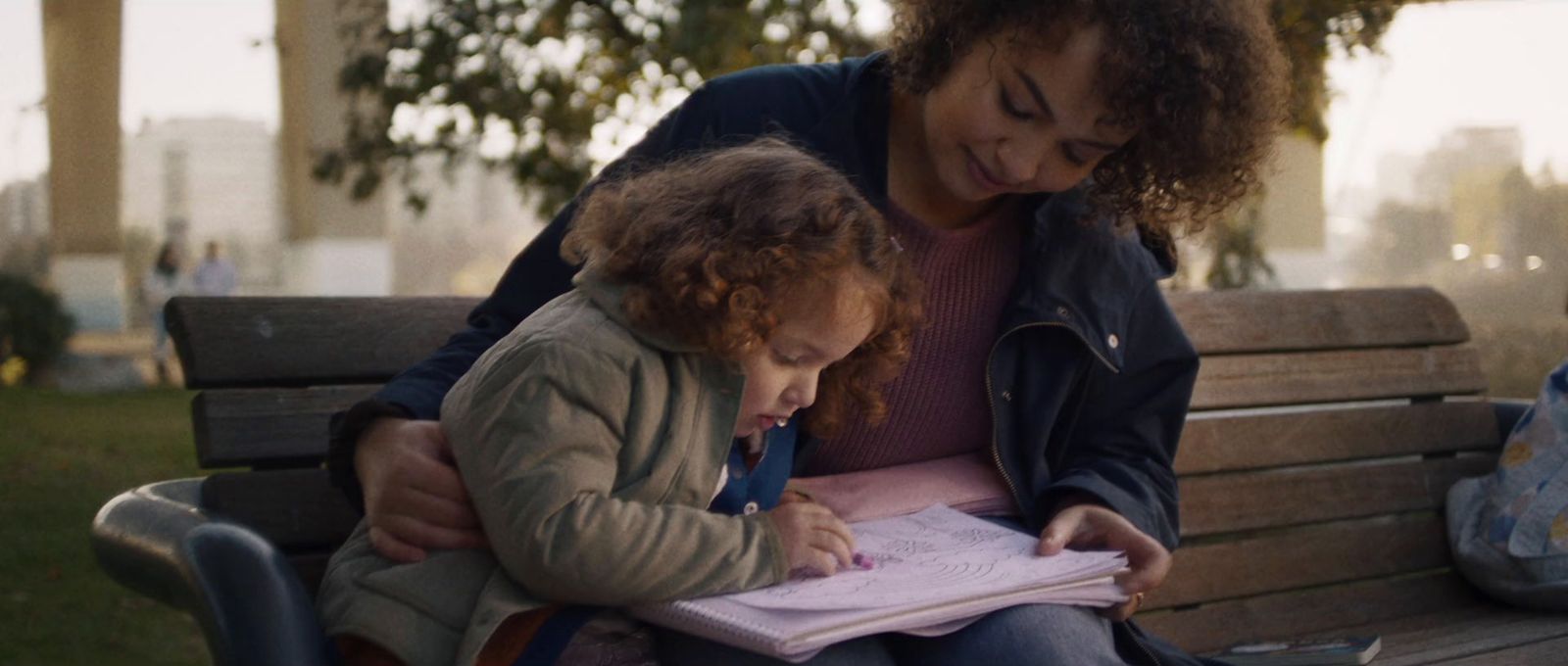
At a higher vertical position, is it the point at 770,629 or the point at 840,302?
the point at 840,302

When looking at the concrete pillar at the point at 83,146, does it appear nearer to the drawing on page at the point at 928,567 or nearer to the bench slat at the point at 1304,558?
the bench slat at the point at 1304,558

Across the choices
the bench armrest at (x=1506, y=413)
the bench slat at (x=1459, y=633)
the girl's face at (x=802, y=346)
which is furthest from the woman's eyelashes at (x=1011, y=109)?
the bench armrest at (x=1506, y=413)

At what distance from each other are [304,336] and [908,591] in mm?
1064

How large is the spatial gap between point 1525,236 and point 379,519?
365 inches

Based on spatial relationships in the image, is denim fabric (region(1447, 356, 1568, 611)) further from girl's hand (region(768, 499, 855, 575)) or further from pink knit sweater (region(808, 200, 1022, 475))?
girl's hand (region(768, 499, 855, 575))

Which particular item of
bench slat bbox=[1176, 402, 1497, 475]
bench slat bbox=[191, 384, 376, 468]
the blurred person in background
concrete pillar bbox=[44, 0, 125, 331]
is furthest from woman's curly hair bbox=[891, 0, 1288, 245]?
the blurred person in background

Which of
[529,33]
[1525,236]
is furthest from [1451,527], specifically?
[1525,236]

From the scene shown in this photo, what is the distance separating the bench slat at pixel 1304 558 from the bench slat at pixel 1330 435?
0.15 meters

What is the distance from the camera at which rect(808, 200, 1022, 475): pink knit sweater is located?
2.44 meters

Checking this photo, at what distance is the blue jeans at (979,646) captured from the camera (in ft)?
6.37

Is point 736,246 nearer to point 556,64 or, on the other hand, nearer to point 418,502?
point 418,502

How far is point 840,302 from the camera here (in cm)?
194

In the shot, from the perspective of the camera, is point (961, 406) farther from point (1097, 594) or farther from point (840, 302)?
point (840, 302)

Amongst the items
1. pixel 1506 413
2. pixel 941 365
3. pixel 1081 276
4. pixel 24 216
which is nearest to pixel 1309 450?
pixel 1506 413
